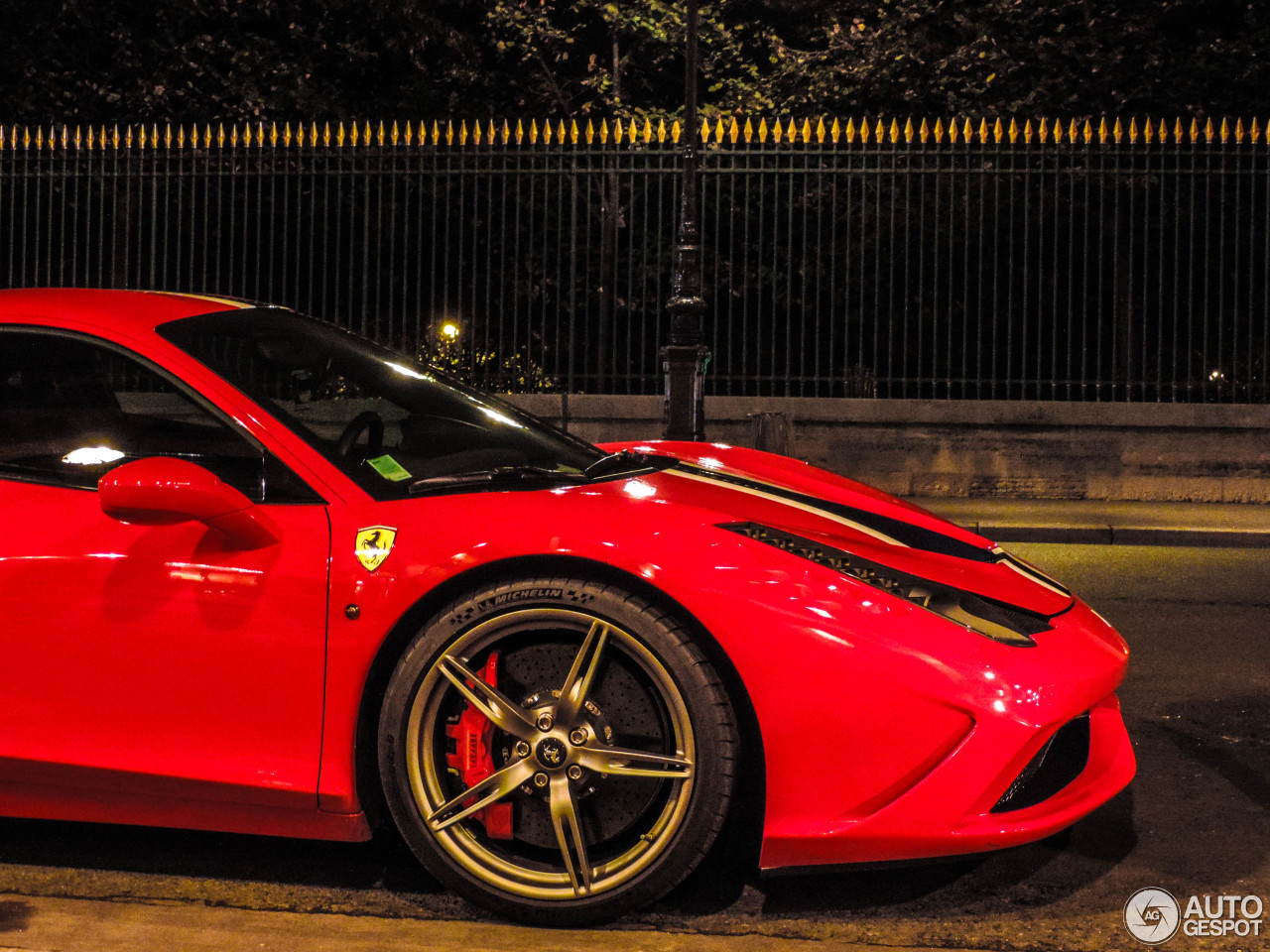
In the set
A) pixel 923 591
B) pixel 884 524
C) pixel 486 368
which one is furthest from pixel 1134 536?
pixel 923 591

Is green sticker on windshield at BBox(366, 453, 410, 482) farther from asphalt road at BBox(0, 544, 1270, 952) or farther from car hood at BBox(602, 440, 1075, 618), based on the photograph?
asphalt road at BBox(0, 544, 1270, 952)

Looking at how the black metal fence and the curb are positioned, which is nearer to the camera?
the curb

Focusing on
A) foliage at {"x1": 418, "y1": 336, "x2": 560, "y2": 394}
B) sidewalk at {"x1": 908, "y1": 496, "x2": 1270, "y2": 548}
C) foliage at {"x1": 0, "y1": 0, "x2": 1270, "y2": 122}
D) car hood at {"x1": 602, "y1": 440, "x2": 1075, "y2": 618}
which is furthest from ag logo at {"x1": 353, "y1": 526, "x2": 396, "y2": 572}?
foliage at {"x1": 0, "y1": 0, "x2": 1270, "y2": 122}

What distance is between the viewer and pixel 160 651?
3.14 m

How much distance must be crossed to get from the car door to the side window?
131mm

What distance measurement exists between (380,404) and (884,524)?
148 centimetres

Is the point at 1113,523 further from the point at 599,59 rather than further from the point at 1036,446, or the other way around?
the point at 599,59

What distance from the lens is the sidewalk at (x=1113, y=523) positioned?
10961 millimetres

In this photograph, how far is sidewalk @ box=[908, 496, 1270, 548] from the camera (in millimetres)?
10961

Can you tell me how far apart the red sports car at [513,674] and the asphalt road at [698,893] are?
18 cm

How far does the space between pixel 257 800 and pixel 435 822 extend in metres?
0.41

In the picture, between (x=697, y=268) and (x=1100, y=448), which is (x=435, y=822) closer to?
(x=697, y=268)

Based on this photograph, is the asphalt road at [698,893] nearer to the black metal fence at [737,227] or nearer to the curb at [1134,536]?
the curb at [1134,536]

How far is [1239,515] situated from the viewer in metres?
12.1
